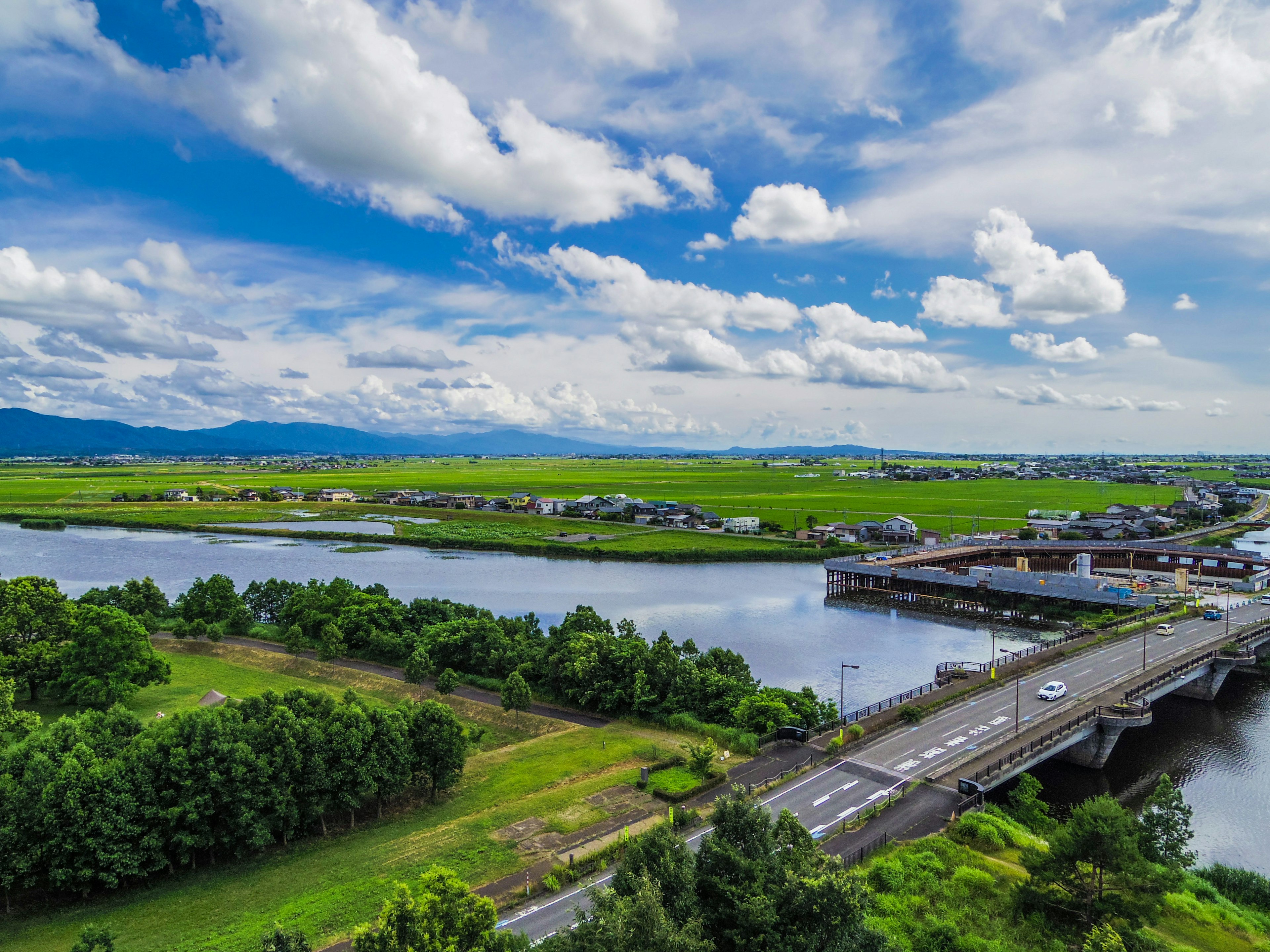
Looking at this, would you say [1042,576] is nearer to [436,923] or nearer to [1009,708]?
[1009,708]

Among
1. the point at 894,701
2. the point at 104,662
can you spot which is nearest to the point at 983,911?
the point at 894,701

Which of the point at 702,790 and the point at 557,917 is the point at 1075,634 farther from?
the point at 557,917

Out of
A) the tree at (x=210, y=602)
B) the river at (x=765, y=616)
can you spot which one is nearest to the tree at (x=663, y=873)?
the river at (x=765, y=616)

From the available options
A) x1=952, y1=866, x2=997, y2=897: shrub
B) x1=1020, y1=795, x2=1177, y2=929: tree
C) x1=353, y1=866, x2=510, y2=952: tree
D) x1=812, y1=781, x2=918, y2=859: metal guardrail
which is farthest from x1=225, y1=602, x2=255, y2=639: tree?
x1=1020, y1=795, x2=1177, y2=929: tree

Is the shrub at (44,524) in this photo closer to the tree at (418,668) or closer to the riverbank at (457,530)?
the riverbank at (457,530)

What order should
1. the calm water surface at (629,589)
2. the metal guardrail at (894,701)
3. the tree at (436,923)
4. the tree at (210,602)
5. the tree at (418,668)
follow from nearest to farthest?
the tree at (436,923), the metal guardrail at (894,701), the tree at (418,668), the calm water surface at (629,589), the tree at (210,602)

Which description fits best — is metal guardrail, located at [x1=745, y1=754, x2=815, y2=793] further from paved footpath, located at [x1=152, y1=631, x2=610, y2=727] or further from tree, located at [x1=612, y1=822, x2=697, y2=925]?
tree, located at [x1=612, y1=822, x2=697, y2=925]
